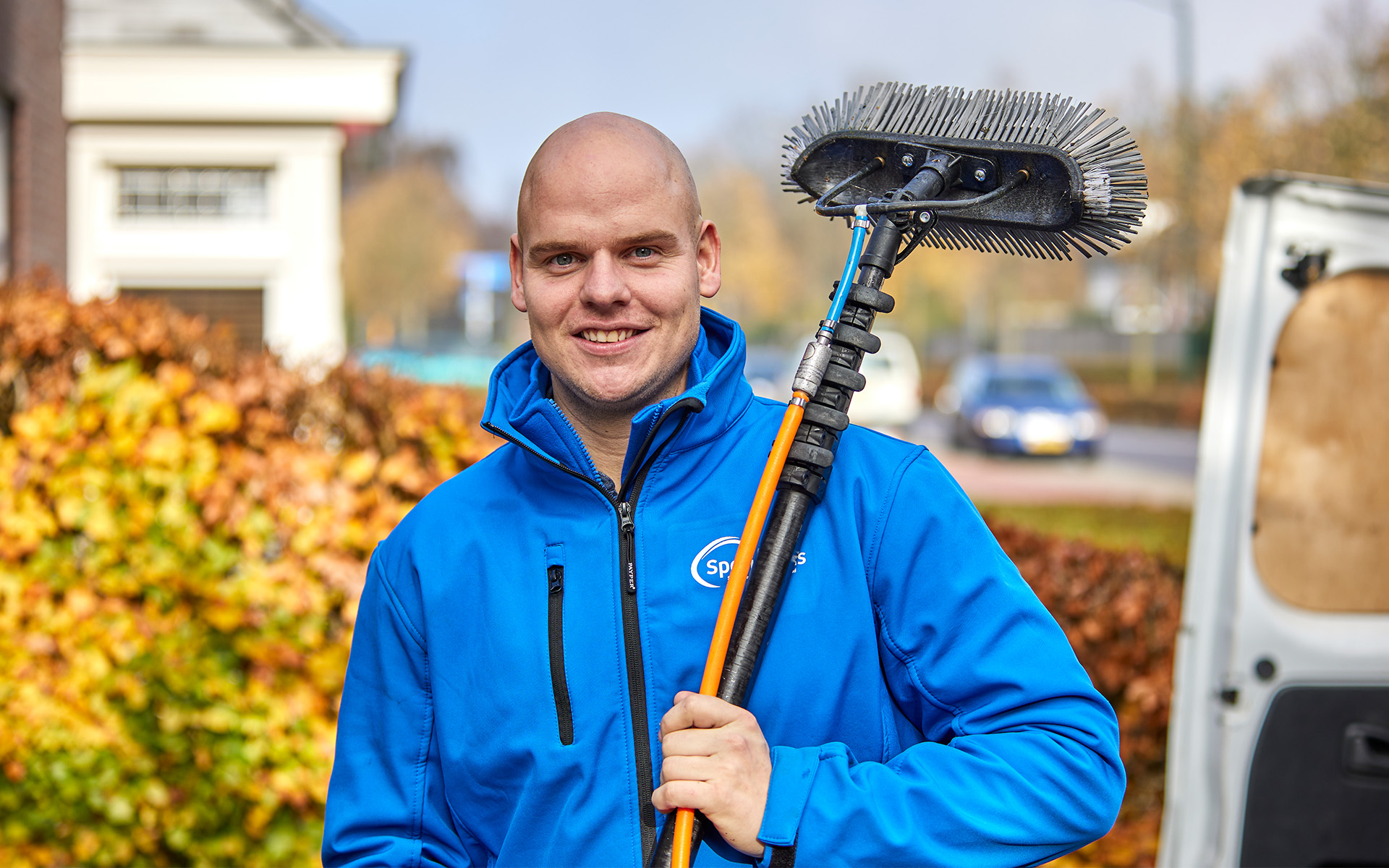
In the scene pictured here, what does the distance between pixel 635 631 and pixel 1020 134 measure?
867 millimetres

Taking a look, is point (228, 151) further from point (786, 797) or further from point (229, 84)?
point (786, 797)

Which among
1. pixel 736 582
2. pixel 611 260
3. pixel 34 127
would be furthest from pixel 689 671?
pixel 34 127

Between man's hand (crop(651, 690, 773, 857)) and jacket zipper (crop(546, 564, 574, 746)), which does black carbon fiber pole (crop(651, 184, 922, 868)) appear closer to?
man's hand (crop(651, 690, 773, 857))

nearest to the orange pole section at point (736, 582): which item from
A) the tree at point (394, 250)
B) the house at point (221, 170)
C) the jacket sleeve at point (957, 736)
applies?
the jacket sleeve at point (957, 736)

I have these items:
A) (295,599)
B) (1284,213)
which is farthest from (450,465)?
(1284,213)

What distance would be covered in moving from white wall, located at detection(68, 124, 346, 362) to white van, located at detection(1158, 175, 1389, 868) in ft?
37.6

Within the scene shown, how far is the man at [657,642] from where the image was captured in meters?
1.49

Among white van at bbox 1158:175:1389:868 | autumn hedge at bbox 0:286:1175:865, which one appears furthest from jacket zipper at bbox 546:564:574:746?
autumn hedge at bbox 0:286:1175:865

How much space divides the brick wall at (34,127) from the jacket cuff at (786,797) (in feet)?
27.2

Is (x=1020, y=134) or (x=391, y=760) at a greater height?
(x=1020, y=134)

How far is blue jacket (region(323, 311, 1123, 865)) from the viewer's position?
1499 millimetres

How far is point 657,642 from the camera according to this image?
63.9 inches

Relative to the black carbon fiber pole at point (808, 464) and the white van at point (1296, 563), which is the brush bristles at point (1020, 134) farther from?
the white van at point (1296, 563)

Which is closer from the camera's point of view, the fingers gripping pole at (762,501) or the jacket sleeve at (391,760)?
the fingers gripping pole at (762,501)
